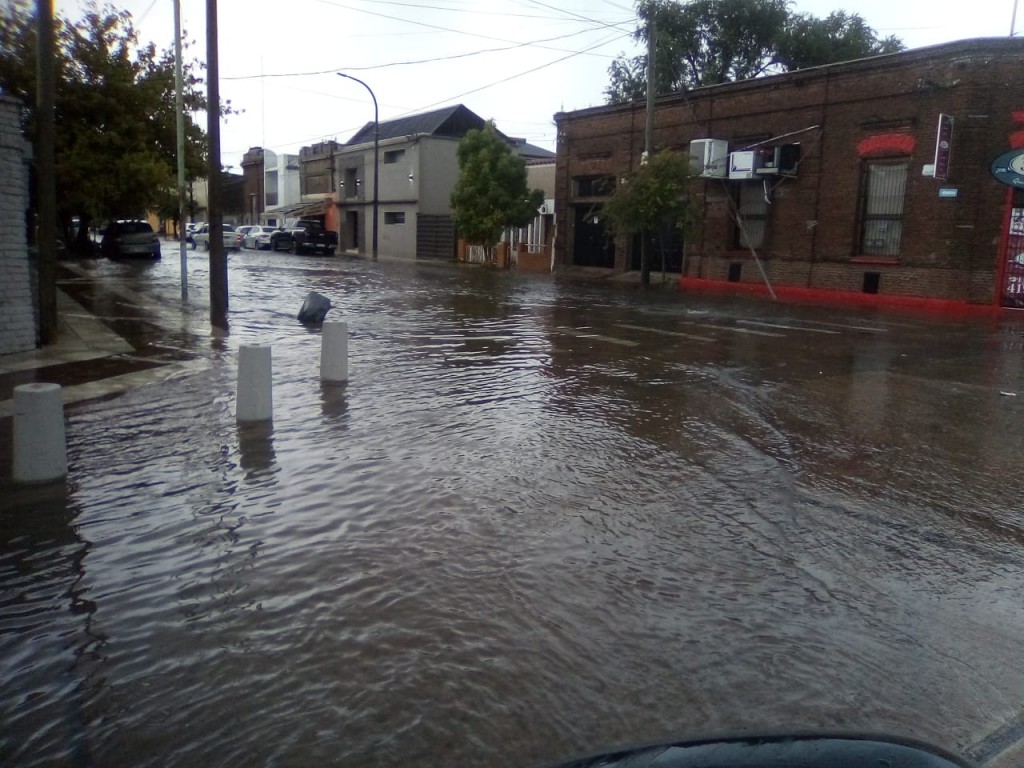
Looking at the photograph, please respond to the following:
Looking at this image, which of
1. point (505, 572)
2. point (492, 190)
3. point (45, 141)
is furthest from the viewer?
point (492, 190)

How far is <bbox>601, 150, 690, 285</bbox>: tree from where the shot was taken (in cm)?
2681

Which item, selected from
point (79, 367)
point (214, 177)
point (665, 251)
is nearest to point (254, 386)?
point (79, 367)

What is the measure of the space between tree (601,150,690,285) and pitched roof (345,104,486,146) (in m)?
21.3

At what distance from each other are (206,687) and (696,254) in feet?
90.5

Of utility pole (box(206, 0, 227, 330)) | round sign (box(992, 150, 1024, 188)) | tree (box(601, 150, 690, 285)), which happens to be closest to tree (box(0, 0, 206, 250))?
utility pole (box(206, 0, 227, 330))

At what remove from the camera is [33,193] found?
14.9 metres

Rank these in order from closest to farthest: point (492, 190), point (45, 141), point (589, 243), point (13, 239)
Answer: point (13, 239) → point (45, 141) → point (589, 243) → point (492, 190)

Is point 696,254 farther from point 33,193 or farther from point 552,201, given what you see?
point 33,193

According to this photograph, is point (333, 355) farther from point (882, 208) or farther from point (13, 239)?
point (882, 208)

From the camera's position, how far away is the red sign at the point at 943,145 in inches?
827

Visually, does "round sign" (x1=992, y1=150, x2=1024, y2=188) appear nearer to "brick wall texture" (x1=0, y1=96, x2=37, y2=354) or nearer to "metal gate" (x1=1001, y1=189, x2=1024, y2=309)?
"metal gate" (x1=1001, y1=189, x2=1024, y2=309)

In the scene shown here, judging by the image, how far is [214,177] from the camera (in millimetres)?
14500

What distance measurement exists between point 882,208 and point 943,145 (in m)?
2.91

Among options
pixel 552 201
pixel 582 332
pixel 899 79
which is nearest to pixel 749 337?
pixel 582 332
